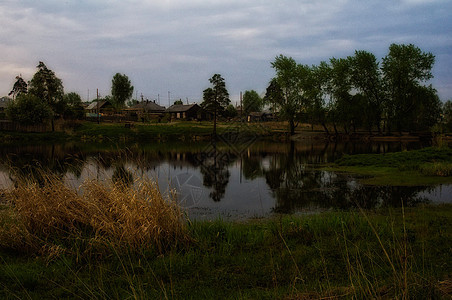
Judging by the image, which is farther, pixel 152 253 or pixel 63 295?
pixel 152 253

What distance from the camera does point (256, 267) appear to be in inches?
226

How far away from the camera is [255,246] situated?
6.95m

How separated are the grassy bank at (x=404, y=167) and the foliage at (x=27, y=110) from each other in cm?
5127

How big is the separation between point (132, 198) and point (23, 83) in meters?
93.0

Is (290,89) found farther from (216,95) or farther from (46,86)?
(46,86)

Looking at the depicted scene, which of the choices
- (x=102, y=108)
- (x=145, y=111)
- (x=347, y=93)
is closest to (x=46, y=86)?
(x=102, y=108)

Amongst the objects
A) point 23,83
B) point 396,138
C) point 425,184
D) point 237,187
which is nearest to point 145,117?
point 23,83

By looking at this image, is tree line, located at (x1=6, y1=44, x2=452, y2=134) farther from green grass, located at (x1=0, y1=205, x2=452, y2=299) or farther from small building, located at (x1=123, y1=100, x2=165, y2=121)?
green grass, located at (x1=0, y1=205, x2=452, y2=299)

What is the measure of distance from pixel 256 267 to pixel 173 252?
5.66ft

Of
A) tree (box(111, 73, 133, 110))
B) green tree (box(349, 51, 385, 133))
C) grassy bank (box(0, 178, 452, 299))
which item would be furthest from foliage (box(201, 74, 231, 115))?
grassy bank (box(0, 178, 452, 299))

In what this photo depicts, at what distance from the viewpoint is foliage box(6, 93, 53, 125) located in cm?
5378

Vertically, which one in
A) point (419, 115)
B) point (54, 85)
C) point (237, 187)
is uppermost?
point (54, 85)

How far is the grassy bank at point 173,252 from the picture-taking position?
483 cm

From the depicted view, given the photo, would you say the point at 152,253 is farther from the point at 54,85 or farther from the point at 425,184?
→ the point at 54,85
